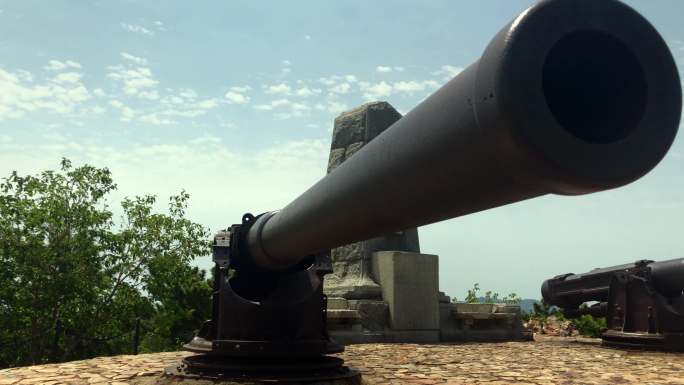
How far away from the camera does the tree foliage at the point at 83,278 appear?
14008 mm

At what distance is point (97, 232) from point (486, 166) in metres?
16.1

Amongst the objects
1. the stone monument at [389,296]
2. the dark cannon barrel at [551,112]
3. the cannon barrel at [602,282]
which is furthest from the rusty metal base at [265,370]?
the cannon barrel at [602,282]

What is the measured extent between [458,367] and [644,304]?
14.2ft

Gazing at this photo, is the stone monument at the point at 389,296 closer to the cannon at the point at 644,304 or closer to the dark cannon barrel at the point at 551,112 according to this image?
the cannon at the point at 644,304

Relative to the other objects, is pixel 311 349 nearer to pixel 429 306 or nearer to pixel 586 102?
pixel 586 102

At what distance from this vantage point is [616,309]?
9.44 meters

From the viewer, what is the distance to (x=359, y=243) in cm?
1009

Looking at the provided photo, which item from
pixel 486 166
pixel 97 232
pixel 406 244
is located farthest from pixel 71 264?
pixel 486 166

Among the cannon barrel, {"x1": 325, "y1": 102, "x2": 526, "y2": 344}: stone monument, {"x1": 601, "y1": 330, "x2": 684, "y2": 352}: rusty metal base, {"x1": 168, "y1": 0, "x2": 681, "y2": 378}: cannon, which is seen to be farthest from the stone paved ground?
{"x1": 168, "y1": 0, "x2": 681, "y2": 378}: cannon

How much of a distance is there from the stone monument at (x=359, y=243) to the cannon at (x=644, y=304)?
10.9 feet

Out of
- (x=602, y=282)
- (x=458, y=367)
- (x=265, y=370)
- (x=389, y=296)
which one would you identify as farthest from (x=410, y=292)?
(x=265, y=370)

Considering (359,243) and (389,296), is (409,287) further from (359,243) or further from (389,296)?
(359,243)

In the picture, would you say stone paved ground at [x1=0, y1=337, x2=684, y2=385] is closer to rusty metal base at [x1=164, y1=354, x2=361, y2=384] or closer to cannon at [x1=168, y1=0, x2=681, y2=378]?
rusty metal base at [x1=164, y1=354, x2=361, y2=384]

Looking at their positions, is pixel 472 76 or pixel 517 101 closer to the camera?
pixel 517 101
